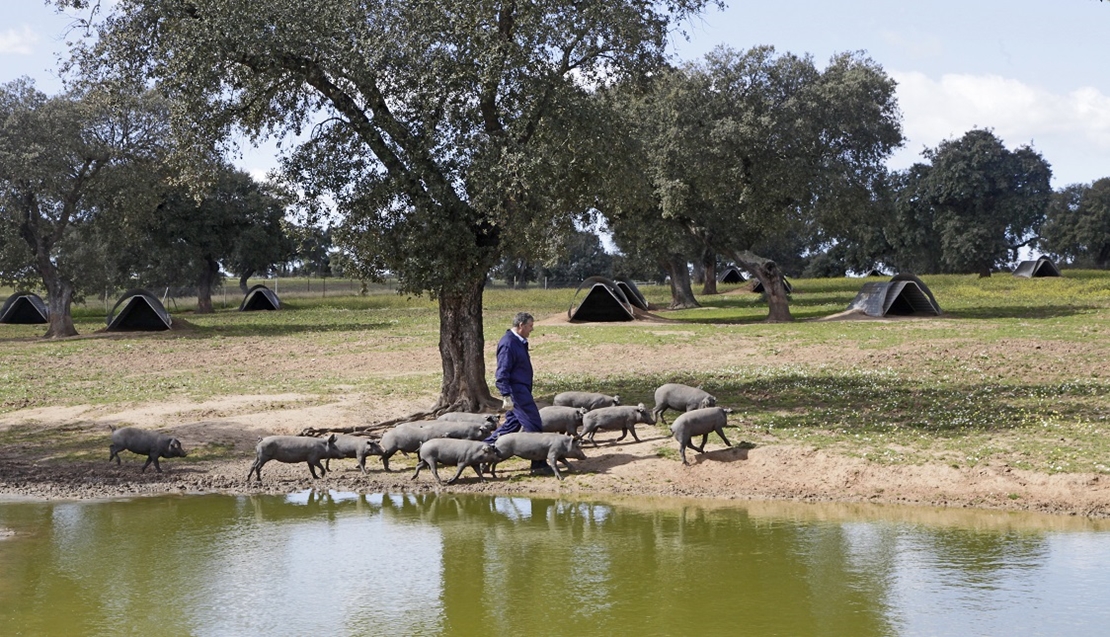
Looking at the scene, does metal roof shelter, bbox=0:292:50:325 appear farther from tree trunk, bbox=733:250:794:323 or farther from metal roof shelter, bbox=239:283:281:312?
tree trunk, bbox=733:250:794:323

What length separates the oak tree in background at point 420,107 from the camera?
722 inches

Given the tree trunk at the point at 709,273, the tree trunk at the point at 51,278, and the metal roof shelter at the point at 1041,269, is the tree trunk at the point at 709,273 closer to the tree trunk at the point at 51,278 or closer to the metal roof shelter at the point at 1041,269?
the metal roof shelter at the point at 1041,269

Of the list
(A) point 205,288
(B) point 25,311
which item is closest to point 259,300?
(A) point 205,288

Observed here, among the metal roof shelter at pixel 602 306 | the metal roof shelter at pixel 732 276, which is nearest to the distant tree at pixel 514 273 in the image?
the metal roof shelter at pixel 732 276

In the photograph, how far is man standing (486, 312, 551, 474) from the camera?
15.2 m

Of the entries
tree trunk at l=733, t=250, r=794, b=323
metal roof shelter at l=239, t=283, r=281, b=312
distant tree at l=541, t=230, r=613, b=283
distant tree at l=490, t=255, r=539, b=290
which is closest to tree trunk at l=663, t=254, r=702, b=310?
tree trunk at l=733, t=250, r=794, b=323

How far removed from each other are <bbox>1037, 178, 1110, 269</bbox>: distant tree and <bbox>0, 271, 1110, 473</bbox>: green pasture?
42182 mm

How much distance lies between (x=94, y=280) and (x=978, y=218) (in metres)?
57.3

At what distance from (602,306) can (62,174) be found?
74.2ft

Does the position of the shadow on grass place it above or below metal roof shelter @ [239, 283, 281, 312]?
below

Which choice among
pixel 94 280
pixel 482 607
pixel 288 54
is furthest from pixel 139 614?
pixel 94 280

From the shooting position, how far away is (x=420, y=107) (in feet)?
63.4

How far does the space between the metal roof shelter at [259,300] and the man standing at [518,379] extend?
50.1 meters

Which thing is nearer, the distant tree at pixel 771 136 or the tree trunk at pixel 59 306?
the distant tree at pixel 771 136
